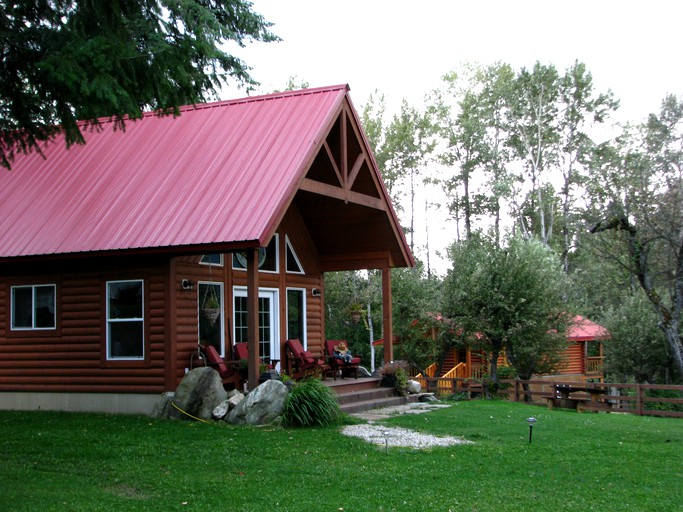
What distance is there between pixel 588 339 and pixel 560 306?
1096 centimetres

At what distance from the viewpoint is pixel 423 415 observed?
14.2m

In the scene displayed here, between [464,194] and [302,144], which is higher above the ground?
[464,194]

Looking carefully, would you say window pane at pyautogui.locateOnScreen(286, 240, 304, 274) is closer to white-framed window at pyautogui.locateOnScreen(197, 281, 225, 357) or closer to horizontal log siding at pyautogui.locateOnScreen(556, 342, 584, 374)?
white-framed window at pyautogui.locateOnScreen(197, 281, 225, 357)

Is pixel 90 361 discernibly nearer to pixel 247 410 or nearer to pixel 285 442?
pixel 247 410

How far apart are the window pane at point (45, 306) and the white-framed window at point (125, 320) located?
1.43 meters

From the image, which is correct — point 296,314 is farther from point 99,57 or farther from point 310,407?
point 99,57

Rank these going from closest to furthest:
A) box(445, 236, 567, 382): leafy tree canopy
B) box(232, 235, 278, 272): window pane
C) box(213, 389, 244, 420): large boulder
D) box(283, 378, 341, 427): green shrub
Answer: box(283, 378, 341, 427): green shrub < box(213, 389, 244, 420): large boulder < box(232, 235, 278, 272): window pane < box(445, 236, 567, 382): leafy tree canopy

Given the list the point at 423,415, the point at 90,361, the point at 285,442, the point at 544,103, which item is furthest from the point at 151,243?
the point at 544,103

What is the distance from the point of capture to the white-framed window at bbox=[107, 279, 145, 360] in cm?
1406

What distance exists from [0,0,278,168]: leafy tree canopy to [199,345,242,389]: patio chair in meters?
5.84

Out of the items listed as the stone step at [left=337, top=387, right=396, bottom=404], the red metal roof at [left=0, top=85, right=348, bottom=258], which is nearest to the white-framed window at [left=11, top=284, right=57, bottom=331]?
the red metal roof at [left=0, top=85, right=348, bottom=258]

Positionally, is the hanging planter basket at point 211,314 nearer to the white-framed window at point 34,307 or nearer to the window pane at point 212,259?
the window pane at point 212,259

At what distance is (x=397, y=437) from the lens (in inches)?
444

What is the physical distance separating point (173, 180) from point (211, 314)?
2660 mm
